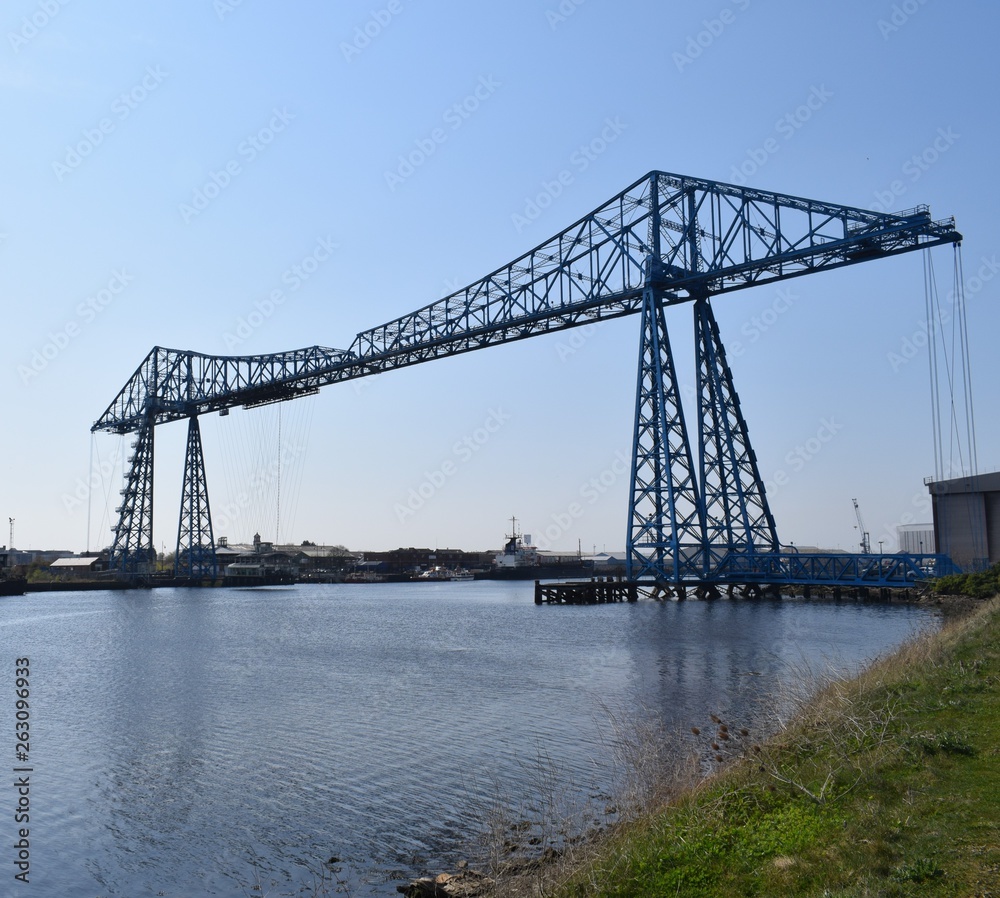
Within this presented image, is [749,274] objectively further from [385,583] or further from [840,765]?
[385,583]

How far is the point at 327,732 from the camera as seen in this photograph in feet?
48.5

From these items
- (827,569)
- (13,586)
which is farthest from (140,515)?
(827,569)

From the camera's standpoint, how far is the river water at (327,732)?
9.26 metres

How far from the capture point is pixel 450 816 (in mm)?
10211

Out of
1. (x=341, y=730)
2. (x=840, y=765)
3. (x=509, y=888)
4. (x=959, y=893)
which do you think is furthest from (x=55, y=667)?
(x=959, y=893)

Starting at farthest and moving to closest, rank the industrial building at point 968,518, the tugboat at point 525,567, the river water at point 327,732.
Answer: the tugboat at point 525,567 < the industrial building at point 968,518 < the river water at point 327,732

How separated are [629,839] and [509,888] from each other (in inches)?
41.6

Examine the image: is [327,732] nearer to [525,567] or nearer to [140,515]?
[140,515]

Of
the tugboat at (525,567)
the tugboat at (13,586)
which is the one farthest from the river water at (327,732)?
the tugboat at (525,567)

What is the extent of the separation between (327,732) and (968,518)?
4265 centimetres

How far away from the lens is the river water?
30.4 feet

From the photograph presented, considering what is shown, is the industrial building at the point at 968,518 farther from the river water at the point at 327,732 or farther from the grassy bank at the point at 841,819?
the grassy bank at the point at 841,819

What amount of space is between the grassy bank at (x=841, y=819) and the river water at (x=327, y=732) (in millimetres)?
2693

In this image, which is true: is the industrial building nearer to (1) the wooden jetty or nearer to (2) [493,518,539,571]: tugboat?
(1) the wooden jetty
